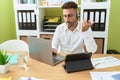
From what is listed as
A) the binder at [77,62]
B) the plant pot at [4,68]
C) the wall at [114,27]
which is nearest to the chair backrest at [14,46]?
the plant pot at [4,68]

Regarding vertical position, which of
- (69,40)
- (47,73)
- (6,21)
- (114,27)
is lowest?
(47,73)

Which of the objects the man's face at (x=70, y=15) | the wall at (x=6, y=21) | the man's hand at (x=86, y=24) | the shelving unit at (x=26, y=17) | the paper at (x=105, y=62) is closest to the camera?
the paper at (x=105, y=62)

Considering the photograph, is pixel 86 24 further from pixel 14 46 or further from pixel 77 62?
pixel 14 46

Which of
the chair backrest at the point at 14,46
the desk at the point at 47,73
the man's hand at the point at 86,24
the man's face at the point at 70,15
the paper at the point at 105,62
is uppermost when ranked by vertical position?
the man's face at the point at 70,15

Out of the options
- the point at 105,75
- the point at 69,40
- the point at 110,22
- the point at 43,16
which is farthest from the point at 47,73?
the point at 110,22

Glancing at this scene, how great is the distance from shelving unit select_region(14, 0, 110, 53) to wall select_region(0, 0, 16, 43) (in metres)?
0.28

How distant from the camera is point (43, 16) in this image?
9.92 feet

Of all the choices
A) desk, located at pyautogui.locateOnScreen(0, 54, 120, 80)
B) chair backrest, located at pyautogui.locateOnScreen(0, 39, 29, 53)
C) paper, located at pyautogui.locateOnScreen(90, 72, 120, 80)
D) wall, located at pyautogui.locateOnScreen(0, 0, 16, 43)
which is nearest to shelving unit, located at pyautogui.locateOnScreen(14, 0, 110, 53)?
wall, located at pyautogui.locateOnScreen(0, 0, 16, 43)

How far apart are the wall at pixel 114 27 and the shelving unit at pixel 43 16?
41 cm

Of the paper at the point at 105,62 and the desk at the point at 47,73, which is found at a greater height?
the paper at the point at 105,62

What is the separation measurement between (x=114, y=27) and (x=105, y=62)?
1706mm

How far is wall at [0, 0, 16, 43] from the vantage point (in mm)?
2914

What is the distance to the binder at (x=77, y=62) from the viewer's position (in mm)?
1288

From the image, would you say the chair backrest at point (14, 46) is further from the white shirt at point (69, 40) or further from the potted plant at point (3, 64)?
the potted plant at point (3, 64)
